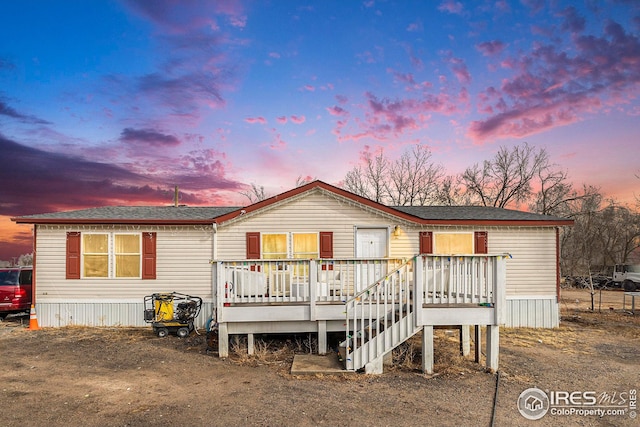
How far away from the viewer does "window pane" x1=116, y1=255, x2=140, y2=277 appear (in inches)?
483

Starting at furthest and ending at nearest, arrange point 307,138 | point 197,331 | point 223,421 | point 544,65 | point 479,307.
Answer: point 307,138 → point 544,65 → point 197,331 → point 479,307 → point 223,421

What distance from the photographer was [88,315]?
12148 mm

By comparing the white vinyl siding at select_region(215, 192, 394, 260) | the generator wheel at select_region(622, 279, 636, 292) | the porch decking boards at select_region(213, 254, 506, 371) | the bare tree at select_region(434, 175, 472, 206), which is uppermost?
the bare tree at select_region(434, 175, 472, 206)

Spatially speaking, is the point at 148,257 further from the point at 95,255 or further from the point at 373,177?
the point at 373,177

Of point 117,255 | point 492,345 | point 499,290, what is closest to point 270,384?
point 492,345

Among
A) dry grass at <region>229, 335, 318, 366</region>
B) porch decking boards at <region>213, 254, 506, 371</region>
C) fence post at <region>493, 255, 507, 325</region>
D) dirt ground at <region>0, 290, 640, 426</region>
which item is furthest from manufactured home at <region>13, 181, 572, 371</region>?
fence post at <region>493, 255, 507, 325</region>

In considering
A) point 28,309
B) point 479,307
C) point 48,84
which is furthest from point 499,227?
point 48,84

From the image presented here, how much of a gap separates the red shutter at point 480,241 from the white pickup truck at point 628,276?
1748 centimetres

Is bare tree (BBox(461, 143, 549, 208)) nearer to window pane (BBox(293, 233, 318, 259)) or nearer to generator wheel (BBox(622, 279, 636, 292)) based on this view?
generator wheel (BBox(622, 279, 636, 292))

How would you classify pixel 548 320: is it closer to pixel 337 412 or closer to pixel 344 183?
pixel 337 412

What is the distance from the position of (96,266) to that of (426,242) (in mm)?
10543

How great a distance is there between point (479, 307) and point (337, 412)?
3665 millimetres

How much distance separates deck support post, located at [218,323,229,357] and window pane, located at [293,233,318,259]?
4134mm

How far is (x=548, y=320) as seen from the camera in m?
12.6
